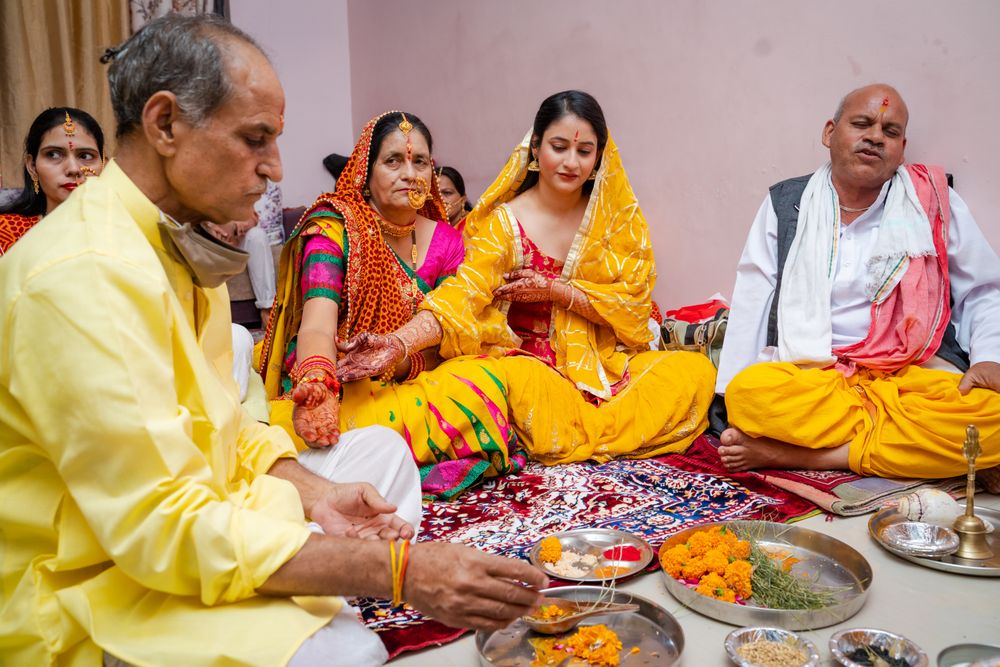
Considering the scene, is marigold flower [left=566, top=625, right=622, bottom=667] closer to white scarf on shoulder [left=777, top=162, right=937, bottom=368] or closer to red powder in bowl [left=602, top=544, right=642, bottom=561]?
red powder in bowl [left=602, top=544, right=642, bottom=561]

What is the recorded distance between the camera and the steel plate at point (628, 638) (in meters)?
1.99

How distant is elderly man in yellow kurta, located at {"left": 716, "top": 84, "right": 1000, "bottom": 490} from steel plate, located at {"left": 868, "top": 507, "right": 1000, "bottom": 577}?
44cm

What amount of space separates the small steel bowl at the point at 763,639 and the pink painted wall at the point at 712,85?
2560mm

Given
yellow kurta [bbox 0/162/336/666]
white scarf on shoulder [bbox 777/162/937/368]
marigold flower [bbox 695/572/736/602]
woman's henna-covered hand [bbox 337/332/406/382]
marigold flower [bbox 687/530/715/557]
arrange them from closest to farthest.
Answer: yellow kurta [bbox 0/162/336/666] → marigold flower [bbox 695/572/736/602] → marigold flower [bbox 687/530/715/557] → woman's henna-covered hand [bbox 337/332/406/382] → white scarf on shoulder [bbox 777/162/937/368]

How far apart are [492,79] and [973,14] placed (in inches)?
132

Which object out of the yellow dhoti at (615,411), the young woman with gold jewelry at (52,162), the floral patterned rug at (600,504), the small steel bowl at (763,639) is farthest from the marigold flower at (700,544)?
the young woman with gold jewelry at (52,162)

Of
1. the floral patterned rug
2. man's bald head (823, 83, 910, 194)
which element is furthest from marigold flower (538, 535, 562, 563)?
man's bald head (823, 83, 910, 194)

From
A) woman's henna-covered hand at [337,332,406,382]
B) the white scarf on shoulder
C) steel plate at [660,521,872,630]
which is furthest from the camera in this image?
the white scarf on shoulder

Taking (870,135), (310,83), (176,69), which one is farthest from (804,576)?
(310,83)

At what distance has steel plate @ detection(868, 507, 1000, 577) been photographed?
2475 millimetres

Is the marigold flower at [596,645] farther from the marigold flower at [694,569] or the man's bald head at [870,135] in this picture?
the man's bald head at [870,135]

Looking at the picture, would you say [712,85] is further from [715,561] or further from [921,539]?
[715,561]

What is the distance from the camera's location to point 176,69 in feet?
5.07

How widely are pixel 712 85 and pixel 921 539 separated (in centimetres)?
283
